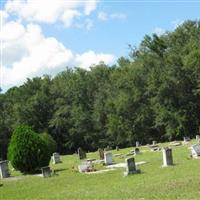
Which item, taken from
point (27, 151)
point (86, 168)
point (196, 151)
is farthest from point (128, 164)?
point (27, 151)

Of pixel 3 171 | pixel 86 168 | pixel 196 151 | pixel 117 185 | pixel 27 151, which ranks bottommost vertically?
pixel 117 185

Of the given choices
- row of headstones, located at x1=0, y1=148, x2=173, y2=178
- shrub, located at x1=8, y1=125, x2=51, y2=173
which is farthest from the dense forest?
shrub, located at x1=8, y1=125, x2=51, y2=173

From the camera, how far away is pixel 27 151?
26609 millimetres

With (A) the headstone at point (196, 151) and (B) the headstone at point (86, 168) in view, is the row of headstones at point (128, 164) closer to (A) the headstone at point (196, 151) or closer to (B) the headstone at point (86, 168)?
(B) the headstone at point (86, 168)

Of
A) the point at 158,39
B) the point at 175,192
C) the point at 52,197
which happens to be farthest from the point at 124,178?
the point at 158,39

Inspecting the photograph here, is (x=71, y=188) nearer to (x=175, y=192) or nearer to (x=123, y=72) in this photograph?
(x=175, y=192)

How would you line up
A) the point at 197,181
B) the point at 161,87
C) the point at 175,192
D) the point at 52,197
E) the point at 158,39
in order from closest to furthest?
the point at 175,192
the point at 197,181
the point at 52,197
the point at 161,87
the point at 158,39

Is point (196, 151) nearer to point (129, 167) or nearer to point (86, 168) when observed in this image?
point (129, 167)

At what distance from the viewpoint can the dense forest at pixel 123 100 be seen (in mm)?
62219

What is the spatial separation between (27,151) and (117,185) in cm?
1018

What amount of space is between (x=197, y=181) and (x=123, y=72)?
54.3 m

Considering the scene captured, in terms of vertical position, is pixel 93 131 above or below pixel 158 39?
below

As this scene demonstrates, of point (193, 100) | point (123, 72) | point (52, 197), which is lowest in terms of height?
point (52, 197)

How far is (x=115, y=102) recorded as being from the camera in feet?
225
